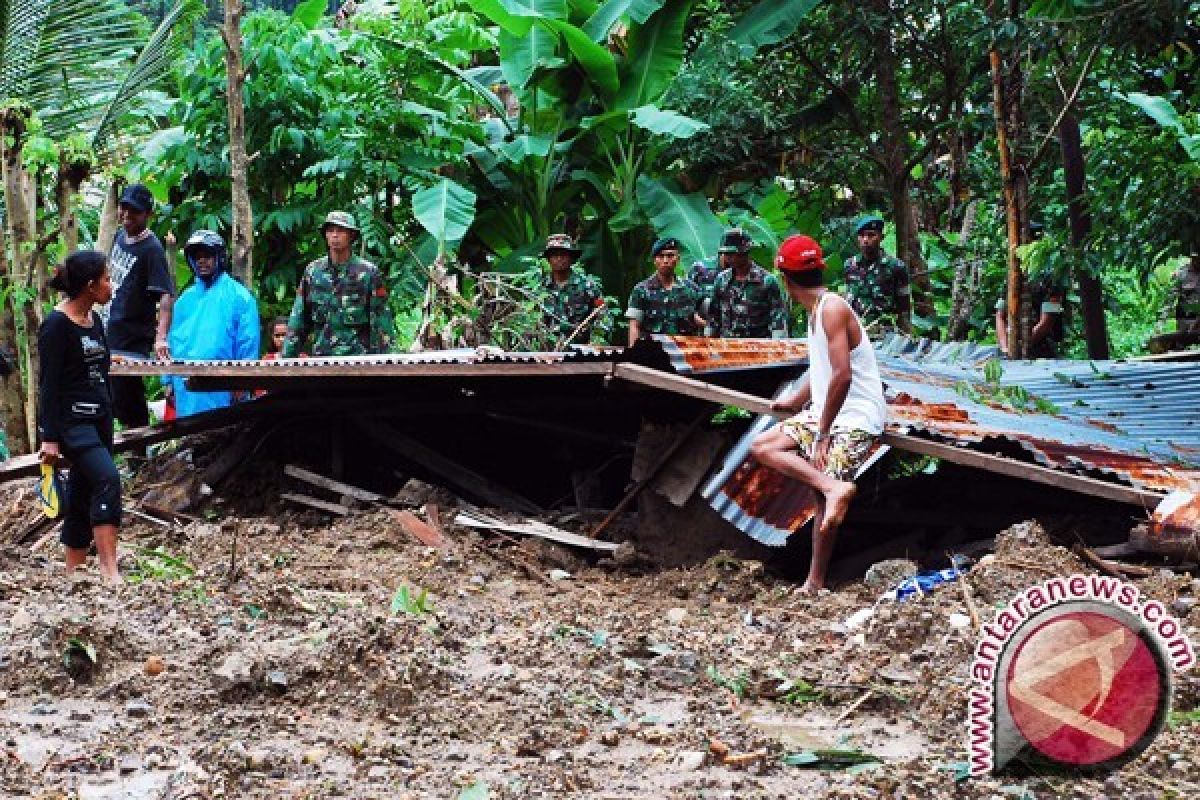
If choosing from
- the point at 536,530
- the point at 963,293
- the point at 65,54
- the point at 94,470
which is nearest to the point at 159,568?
the point at 94,470

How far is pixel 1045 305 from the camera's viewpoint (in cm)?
1446

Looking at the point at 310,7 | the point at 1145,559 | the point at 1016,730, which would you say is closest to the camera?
the point at 1016,730

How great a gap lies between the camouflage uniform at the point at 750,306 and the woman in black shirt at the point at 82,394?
5.56m

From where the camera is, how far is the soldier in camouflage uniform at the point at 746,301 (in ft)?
40.0

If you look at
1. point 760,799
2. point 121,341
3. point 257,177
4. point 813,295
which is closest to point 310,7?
point 257,177

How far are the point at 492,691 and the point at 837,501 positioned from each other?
2473 millimetres

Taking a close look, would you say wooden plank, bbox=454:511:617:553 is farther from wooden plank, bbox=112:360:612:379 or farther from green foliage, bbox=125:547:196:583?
green foliage, bbox=125:547:196:583

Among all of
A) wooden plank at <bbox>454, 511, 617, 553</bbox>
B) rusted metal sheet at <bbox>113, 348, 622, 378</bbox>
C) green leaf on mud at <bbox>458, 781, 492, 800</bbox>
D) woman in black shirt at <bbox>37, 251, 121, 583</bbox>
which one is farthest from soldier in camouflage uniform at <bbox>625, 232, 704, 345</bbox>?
green leaf on mud at <bbox>458, 781, 492, 800</bbox>

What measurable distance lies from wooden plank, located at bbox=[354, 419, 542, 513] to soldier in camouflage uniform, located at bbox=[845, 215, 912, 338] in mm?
3645

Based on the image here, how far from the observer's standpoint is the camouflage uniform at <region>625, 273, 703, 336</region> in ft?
41.1

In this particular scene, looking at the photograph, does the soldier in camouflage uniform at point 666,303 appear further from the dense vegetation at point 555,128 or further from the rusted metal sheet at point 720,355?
the rusted metal sheet at point 720,355

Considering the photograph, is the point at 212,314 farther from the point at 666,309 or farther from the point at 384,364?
the point at 666,309

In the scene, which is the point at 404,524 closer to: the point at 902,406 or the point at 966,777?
the point at 902,406

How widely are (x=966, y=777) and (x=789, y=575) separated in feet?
15.2
